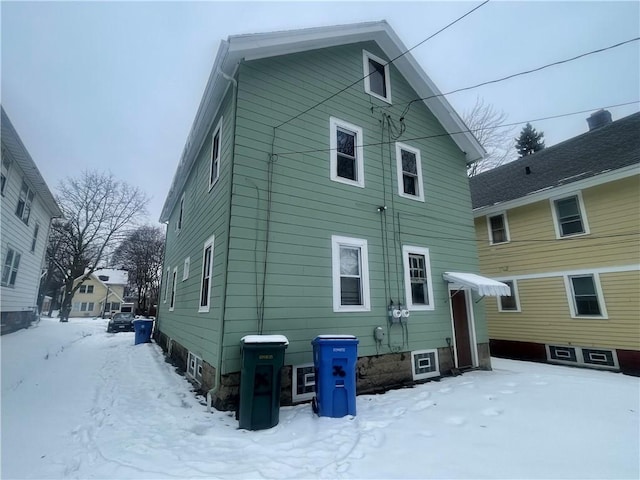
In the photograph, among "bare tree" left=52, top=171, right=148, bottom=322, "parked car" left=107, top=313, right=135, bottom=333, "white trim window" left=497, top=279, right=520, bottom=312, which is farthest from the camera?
"bare tree" left=52, top=171, right=148, bottom=322

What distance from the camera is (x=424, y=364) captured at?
23.8 ft

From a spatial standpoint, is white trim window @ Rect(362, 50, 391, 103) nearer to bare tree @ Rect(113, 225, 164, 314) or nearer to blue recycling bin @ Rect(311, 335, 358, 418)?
blue recycling bin @ Rect(311, 335, 358, 418)

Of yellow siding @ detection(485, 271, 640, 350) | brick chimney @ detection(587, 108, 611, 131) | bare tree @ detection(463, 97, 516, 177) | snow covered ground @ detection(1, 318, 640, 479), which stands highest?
bare tree @ detection(463, 97, 516, 177)

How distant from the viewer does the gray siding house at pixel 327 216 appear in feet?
18.0

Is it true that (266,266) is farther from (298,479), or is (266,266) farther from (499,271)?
(499,271)

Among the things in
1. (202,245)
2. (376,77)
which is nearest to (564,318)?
(376,77)

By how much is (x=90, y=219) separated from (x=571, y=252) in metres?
33.9

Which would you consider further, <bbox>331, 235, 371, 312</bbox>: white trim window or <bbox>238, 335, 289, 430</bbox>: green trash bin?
<bbox>331, 235, 371, 312</bbox>: white trim window

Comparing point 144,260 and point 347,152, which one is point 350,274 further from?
point 144,260

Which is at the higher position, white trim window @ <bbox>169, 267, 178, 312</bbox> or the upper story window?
the upper story window

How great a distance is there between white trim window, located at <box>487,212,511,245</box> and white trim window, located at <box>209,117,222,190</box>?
36.9 ft

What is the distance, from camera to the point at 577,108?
7305 millimetres

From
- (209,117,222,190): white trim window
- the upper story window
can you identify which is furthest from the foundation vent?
the upper story window

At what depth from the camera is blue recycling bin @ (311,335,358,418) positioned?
466 centimetres
